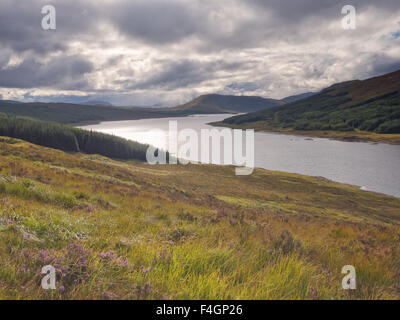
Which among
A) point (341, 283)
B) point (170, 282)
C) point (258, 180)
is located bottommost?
point (258, 180)

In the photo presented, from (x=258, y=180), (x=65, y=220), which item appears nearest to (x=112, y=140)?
(x=258, y=180)

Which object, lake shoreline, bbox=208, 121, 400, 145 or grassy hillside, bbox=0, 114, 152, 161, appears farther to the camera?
lake shoreline, bbox=208, 121, 400, 145

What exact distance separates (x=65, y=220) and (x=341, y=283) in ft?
17.9

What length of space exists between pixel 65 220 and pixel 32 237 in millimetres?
1060

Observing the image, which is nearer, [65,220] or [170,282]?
[170,282]

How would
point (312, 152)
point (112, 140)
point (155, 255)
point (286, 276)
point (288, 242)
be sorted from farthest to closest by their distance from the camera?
point (312, 152), point (112, 140), point (288, 242), point (155, 255), point (286, 276)

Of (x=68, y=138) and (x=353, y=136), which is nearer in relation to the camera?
(x=68, y=138)

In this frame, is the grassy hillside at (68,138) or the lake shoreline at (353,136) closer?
the grassy hillside at (68,138)

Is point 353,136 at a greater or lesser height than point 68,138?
greater

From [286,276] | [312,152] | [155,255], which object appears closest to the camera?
[286,276]

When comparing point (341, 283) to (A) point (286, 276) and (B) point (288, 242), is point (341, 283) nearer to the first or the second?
(A) point (286, 276)
